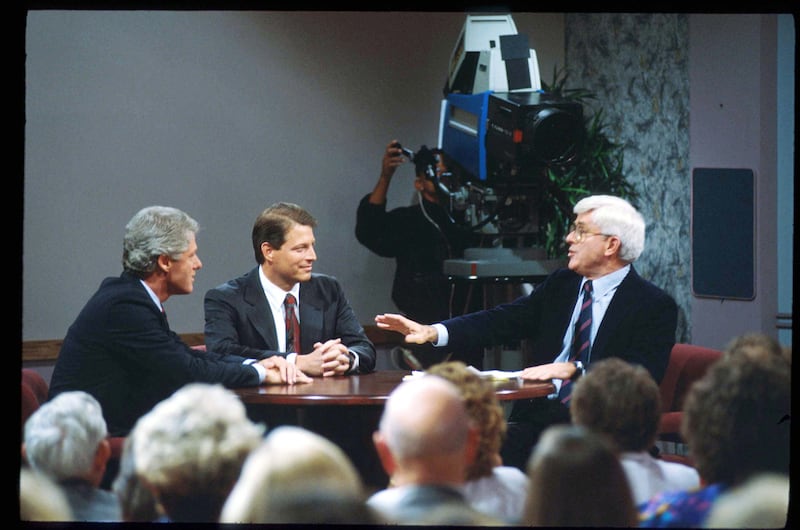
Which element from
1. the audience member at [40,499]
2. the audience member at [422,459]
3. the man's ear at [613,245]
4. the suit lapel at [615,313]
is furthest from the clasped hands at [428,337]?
the audience member at [40,499]

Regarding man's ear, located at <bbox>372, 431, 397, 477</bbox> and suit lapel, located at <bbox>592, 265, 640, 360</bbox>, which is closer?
man's ear, located at <bbox>372, 431, 397, 477</bbox>

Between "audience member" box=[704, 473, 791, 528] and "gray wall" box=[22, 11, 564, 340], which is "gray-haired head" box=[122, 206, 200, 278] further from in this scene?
"audience member" box=[704, 473, 791, 528]

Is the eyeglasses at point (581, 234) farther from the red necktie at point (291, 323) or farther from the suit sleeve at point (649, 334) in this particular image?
the red necktie at point (291, 323)

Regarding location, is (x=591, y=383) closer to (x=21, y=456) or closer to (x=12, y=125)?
(x=21, y=456)

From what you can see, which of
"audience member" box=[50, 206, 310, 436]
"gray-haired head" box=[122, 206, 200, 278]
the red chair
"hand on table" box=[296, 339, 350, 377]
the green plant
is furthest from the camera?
the green plant

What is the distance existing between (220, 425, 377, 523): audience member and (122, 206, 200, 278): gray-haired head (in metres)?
1.04

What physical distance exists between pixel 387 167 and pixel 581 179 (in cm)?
109

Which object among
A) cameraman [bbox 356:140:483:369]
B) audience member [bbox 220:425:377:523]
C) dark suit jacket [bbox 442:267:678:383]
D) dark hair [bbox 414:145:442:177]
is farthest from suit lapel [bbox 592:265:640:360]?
dark hair [bbox 414:145:442:177]

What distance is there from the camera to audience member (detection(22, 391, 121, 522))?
289 cm

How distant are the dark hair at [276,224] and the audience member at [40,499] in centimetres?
125

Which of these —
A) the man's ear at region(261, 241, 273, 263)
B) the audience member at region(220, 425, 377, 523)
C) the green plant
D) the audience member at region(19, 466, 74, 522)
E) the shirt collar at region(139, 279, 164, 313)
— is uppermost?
the green plant

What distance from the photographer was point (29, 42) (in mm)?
5094

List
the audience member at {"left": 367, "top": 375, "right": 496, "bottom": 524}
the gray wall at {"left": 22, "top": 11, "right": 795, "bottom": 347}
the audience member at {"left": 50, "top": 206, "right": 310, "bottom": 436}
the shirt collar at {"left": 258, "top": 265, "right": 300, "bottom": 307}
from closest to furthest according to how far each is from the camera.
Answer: the audience member at {"left": 367, "top": 375, "right": 496, "bottom": 524}, the audience member at {"left": 50, "top": 206, "right": 310, "bottom": 436}, the shirt collar at {"left": 258, "top": 265, "right": 300, "bottom": 307}, the gray wall at {"left": 22, "top": 11, "right": 795, "bottom": 347}

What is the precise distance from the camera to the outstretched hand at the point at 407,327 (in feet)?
12.7
